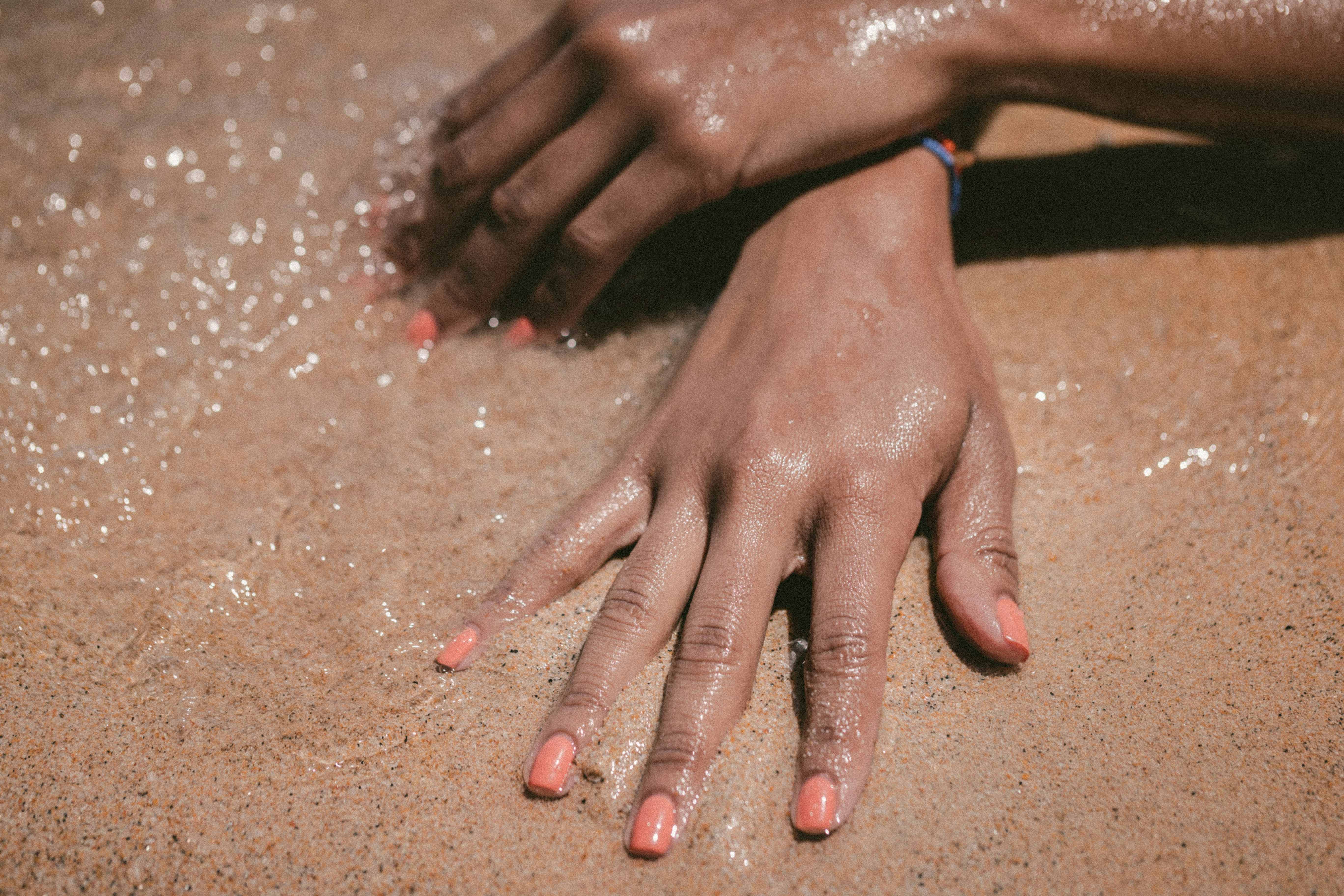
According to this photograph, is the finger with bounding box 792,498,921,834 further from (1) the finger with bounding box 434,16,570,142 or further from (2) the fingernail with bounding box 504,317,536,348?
(1) the finger with bounding box 434,16,570,142

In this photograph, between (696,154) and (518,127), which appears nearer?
(696,154)

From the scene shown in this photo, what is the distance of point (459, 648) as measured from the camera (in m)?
1.32

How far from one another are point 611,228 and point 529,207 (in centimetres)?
21

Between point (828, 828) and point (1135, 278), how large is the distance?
1493 millimetres

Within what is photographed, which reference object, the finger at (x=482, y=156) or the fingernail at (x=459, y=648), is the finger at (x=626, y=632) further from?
the finger at (x=482, y=156)

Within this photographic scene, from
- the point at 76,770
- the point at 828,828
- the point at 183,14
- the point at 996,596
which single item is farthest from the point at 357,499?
the point at 183,14

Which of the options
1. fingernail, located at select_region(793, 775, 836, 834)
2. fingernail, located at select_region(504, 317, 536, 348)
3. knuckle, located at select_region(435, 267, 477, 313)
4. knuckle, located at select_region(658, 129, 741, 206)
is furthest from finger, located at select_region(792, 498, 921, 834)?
knuckle, located at select_region(435, 267, 477, 313)

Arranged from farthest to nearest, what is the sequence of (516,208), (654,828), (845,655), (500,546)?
(516,208), (500,546), (845,655), (654,828)

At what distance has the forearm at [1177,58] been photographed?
1604 mm

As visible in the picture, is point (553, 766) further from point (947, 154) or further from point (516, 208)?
point (947, 154)

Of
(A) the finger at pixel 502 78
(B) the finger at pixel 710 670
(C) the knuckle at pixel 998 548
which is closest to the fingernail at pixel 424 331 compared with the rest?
(A) the finger at pixel 502 78

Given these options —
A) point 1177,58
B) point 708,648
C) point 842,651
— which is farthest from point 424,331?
point 1177,58

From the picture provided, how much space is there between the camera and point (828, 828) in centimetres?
112

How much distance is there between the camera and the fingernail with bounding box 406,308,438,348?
72.5 inches
